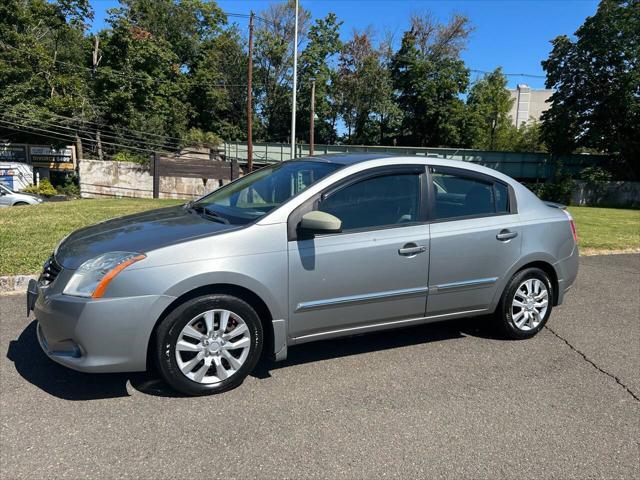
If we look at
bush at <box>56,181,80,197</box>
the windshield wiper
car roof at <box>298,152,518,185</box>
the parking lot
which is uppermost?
car roof at <box>298,152,518,185</box>

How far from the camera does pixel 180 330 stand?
3223 millimetres

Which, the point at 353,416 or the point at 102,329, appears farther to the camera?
the point at 353,416

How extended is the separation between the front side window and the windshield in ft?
0.79

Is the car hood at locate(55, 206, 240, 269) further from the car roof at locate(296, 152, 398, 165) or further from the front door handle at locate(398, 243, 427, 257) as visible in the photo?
the front door handle at locate(398, 243, 427, 257)

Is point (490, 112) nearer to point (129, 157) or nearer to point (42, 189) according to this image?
point (129, 157)

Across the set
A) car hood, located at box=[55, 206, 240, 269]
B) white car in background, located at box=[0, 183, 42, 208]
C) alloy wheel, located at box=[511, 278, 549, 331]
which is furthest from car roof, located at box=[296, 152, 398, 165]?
white car in background, located at box=[0, 183, 42, 208]

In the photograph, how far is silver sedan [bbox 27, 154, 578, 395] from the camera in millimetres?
3132

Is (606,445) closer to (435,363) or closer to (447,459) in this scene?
(447,459)

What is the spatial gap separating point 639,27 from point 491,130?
899 inches

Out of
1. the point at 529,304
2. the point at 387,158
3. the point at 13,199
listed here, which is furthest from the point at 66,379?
the point at 13,199

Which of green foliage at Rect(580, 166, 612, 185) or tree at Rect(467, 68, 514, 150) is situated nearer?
A: green foliage at Rect(580, 166, 612, 185)

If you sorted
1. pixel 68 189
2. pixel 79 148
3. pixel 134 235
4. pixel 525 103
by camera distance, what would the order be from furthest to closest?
pixel 525 103 < pixel 68 189 < pixel 79 148 < pixel 134 235

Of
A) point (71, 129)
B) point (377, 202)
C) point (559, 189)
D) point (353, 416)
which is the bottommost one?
point (353, 416)

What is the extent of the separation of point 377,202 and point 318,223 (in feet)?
2.39
